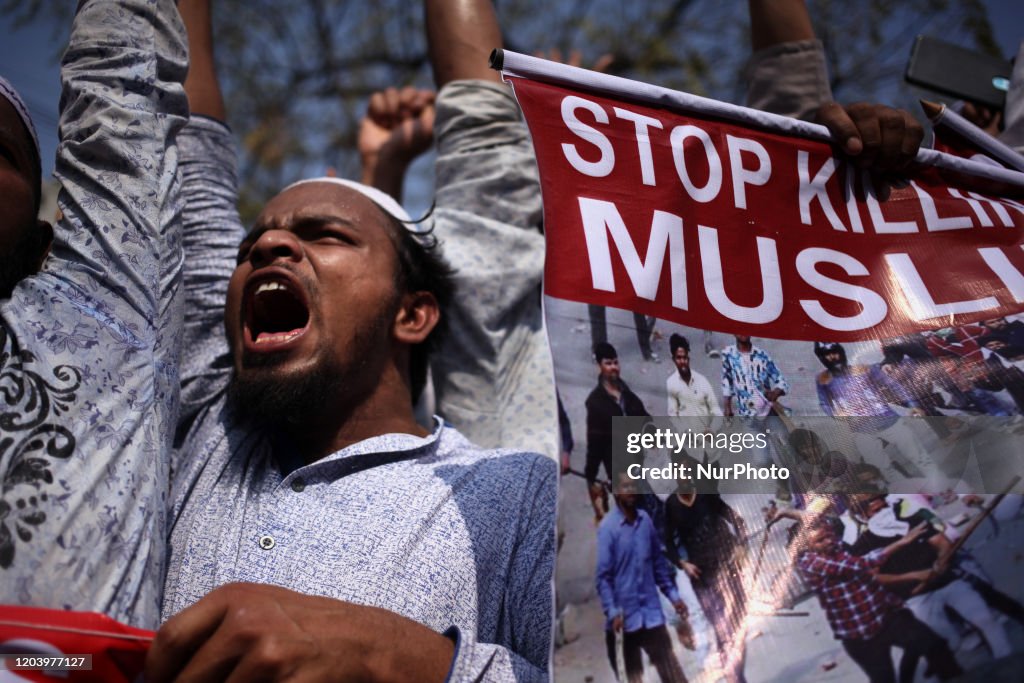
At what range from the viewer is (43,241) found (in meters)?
1.79

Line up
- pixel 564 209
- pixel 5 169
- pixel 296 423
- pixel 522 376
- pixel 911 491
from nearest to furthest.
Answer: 1. pixel 911 491
2. pixel 564 209
3. pixel 5 169
4. pixel 296 423
5. pixel 522 376

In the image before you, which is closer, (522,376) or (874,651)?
(874,651)

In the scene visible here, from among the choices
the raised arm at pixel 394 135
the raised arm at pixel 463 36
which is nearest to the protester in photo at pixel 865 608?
the raised arm at pixel 463 36

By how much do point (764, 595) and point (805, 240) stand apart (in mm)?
745

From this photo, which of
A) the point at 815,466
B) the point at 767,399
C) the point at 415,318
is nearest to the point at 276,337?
the point at 415,318

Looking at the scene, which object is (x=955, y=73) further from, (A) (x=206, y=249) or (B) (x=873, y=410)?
(A) (x=206, y=249)

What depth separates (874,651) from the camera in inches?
49.2

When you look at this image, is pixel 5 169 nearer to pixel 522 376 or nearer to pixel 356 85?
pixel 522 376

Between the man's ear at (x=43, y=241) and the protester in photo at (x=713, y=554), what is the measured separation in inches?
54.3

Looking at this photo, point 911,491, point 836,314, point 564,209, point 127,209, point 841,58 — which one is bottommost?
point 911,491

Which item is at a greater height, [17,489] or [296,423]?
[296,423]

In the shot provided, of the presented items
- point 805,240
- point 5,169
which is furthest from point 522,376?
A: point 5,169

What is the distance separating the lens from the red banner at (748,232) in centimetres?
153

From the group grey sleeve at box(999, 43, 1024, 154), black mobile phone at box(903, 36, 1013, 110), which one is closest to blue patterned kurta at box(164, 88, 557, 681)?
grey sleeve at box(999, 43, 1024, 154)
